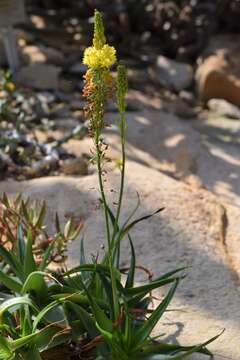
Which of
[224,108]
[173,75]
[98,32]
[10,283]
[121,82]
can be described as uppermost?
[98,32]

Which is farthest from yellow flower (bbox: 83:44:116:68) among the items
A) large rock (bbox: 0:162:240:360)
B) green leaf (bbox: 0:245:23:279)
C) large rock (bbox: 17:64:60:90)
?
large rock (bbox: 17:64:60:90)

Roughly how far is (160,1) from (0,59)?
166 cm

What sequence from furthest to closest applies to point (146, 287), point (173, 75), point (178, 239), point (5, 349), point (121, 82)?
point (173, 75) < point (178, 239) < point (146, 287) < point (5, 349) < point (121, 82)

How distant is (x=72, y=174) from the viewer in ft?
13.2

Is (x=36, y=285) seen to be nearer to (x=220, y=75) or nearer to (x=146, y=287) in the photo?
(x=146, y=287)

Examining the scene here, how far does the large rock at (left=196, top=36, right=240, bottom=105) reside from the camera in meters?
5.69

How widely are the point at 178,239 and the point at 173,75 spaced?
2.96 meters

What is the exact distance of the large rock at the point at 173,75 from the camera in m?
5.97

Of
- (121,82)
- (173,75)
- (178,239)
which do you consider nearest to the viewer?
(121,82)

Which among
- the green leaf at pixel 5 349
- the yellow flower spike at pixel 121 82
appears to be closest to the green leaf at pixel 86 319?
the green leaf at pixel 5 349

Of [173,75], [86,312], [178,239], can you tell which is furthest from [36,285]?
[173,75]

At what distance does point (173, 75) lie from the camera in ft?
19.6

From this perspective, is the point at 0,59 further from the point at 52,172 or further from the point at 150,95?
the point at 52,172

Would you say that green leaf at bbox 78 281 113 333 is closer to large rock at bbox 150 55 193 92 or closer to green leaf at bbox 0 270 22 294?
green leaf at bbox 0 270 22 294
